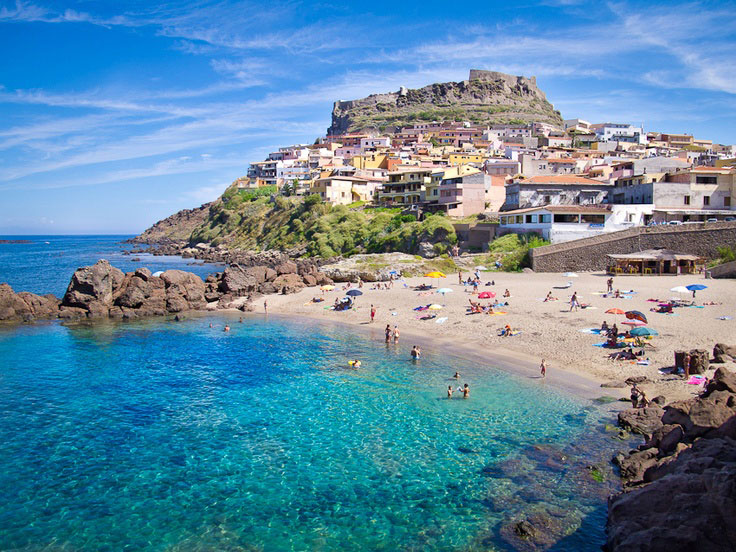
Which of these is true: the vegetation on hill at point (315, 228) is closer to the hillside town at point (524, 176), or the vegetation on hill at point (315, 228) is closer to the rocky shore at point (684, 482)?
the hillside town at point (524, 176)

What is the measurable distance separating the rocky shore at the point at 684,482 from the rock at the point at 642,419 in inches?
3.2

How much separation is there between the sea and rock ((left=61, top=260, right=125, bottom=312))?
36.9ft

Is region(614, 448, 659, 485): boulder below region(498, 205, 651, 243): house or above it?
below

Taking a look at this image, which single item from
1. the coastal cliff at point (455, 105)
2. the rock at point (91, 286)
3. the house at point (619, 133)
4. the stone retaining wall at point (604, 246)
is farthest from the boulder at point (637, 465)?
the coastal cliff at point (455, 105)

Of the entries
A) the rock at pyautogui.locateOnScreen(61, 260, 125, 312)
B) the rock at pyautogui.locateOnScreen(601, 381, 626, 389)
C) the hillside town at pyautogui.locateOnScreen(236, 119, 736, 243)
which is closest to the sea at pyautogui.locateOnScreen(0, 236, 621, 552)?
the rock at pyautogui.locateOnScreen(601, 381, 626, 389)

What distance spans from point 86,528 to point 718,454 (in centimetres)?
1380

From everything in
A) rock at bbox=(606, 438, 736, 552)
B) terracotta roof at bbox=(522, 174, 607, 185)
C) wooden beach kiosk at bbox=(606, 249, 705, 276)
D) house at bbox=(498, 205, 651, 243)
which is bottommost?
rock at bbox=(606, 438, 736, 552)

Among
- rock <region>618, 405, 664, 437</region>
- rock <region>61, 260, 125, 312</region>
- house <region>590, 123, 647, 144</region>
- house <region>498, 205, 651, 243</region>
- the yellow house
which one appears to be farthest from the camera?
house <region>590, 123, 647, 144</region>

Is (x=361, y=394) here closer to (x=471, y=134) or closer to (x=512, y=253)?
(x=512, y=253)

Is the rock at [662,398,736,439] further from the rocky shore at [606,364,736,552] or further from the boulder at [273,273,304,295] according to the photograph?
the boulder at [273,273,304,295]

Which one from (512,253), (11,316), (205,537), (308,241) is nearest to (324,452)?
(205,537)

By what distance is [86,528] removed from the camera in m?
12.1

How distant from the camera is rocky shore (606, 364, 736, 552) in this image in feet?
27.6

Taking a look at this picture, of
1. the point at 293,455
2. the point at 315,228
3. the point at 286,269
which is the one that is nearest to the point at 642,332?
the point at 293,455
